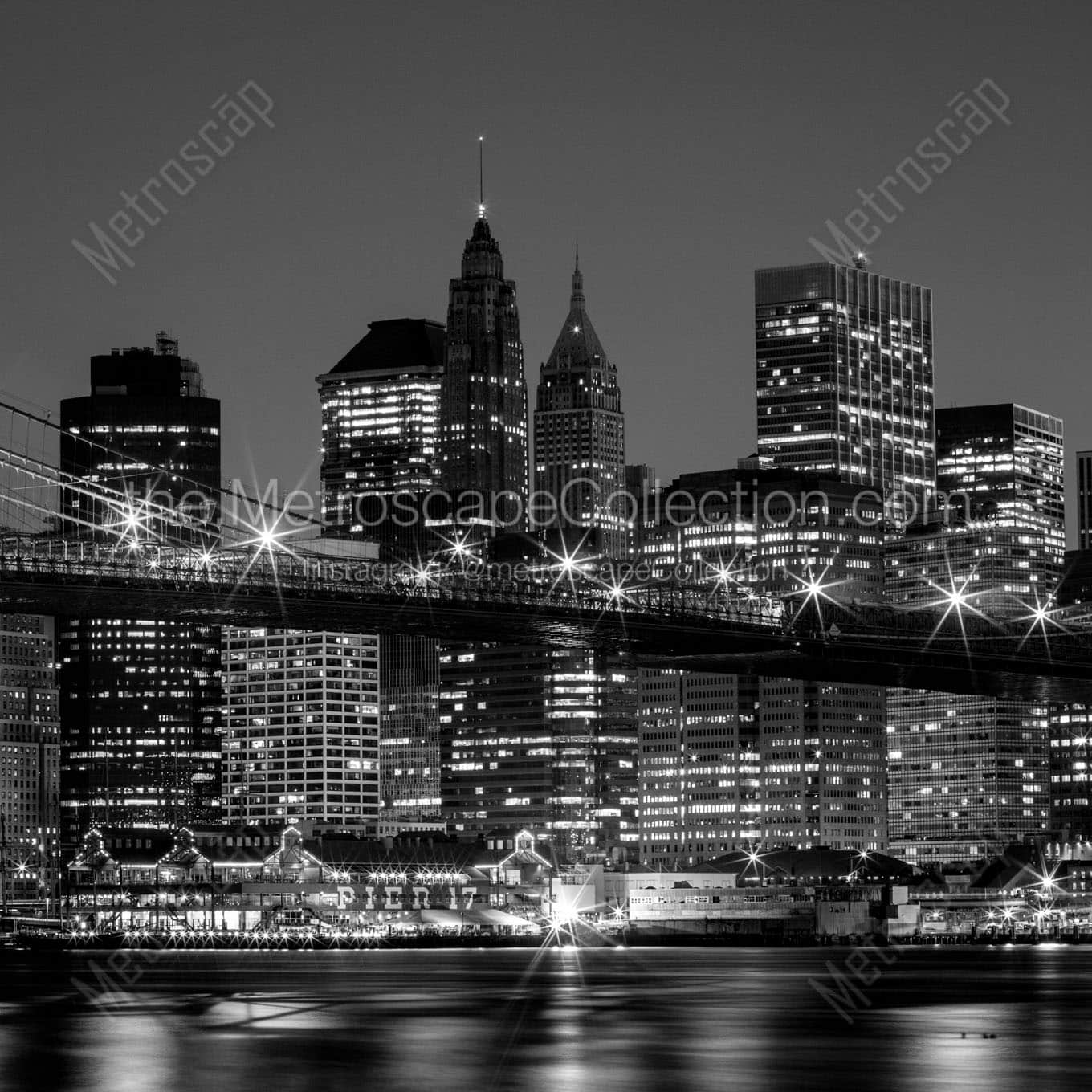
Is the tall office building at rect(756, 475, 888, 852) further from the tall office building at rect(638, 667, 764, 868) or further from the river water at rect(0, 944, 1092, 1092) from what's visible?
the river water at rect(0, 944, 1092, 1092)

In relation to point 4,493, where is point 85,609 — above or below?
below

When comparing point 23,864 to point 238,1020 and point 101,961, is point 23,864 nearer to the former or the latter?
point 101,961

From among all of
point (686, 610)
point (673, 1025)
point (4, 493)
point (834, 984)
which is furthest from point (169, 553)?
point (673, 1025)

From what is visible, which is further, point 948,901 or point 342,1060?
point 948,901

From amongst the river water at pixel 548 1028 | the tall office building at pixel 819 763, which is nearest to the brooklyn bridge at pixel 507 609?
the river water at pixel 548 1028

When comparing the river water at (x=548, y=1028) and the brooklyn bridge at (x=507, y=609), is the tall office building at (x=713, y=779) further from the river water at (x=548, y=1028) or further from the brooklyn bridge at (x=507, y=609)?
the river water at (x=548, y=1028)

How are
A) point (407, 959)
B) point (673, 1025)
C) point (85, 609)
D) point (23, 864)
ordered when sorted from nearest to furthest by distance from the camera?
point (673, 1025) → point (85, 609) → point (407, 959) → point (23, 864)

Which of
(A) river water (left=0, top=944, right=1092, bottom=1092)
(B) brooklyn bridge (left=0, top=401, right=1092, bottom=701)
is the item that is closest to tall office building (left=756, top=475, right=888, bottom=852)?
(B) brooklyn bridge (left=0, top=401, right=1092, bottom=701)

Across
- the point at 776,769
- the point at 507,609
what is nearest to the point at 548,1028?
the point at 507,609
